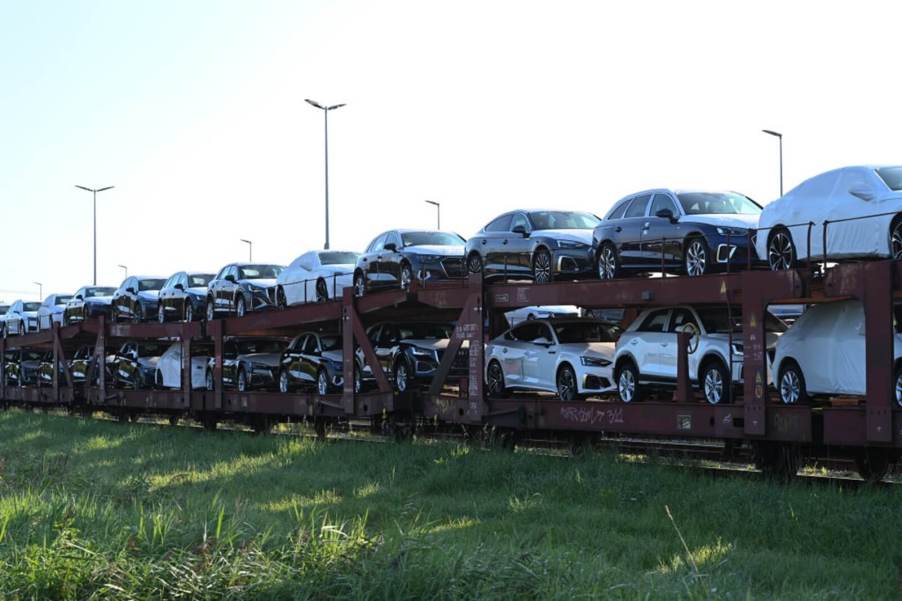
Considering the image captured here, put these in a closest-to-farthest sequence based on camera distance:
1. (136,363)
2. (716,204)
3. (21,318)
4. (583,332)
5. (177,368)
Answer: (716,204), (583,332), (177,368), (136,363), (21,318)

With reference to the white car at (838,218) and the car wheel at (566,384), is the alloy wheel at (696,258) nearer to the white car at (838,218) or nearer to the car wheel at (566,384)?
the white car at (838,218)

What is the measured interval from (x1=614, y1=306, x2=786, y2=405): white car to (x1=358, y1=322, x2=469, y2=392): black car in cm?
444

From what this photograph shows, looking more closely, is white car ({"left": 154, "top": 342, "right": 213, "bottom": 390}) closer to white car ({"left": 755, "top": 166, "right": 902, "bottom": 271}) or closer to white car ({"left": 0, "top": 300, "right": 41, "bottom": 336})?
white car ({"left": 0, "top": 300, "right": 41, "bottom": 336})

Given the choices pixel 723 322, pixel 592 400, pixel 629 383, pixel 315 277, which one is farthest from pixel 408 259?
pixel 723 322

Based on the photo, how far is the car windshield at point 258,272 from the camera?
2862 cm

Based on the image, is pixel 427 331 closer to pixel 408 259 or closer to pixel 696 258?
pixel 408 259

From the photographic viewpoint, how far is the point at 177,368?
100 feet

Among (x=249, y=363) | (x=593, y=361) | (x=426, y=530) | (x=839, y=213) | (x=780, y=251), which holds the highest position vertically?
(x=839, y=213)

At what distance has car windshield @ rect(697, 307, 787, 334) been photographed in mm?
15758

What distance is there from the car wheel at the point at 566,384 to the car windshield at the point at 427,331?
423 cm

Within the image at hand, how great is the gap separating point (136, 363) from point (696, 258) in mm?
19813

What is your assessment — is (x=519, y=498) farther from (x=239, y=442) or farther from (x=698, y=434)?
(x=239, y=442)

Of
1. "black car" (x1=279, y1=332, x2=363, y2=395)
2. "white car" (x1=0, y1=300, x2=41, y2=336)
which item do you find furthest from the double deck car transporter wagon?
"white car" (x1=0, y1=300, x2=41, y2=336)

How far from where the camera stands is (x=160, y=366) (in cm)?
3167
